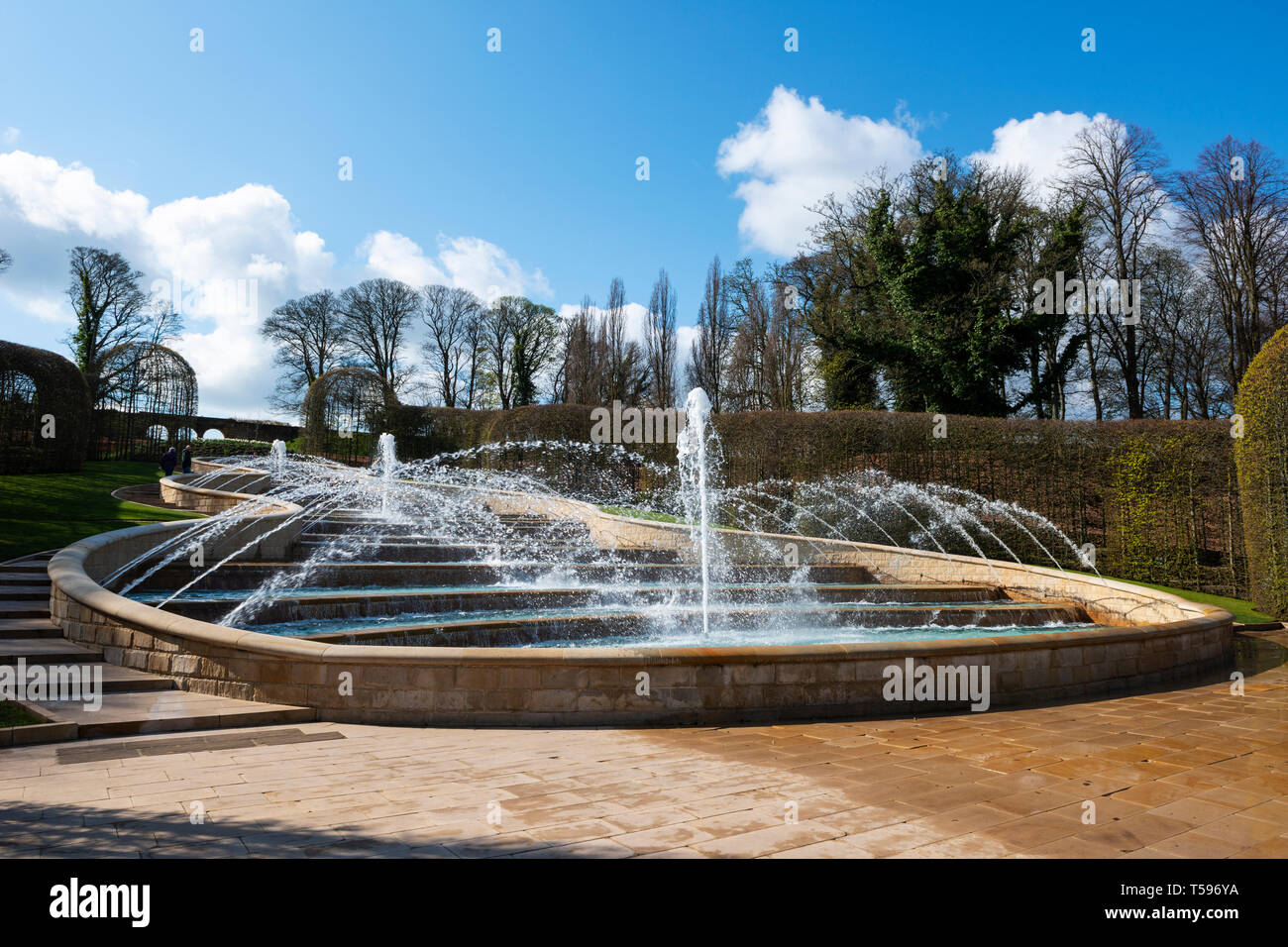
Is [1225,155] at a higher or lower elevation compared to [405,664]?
higher

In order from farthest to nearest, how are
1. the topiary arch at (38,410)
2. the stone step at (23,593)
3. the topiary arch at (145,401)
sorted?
the topiary arch at (145,401) → the topiary arch at (38,410) → the stone step at (23,593)

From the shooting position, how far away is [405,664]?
5.89 m

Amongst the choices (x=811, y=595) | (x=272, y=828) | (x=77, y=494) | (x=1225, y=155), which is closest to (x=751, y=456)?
(x=811, y=595)

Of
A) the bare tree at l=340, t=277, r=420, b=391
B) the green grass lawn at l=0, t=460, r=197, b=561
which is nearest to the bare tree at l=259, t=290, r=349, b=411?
the bare tree at l=340, t=277, r=420, b=391

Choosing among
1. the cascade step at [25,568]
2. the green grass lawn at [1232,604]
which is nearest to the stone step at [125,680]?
the cascade step at [25,568]

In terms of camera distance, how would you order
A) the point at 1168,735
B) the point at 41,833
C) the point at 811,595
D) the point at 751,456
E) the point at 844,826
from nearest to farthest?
the point at 41,833 → the point at 844,826 → the point at 1168,735 → the point at 811,595 → the point at 751,456

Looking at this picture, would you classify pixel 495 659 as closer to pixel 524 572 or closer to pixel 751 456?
pixel 524 572

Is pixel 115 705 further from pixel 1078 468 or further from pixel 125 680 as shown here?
pixel 1078 468

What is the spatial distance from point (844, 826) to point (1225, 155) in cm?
3274

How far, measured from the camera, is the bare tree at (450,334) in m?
49.5

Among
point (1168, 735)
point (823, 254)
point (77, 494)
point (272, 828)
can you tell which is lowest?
point (1168, 735)

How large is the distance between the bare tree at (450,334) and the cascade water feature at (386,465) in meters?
21.1

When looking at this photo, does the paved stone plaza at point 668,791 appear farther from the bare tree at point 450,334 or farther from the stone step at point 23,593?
the bare tree at point 450,334

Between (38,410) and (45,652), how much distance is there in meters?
15.1
